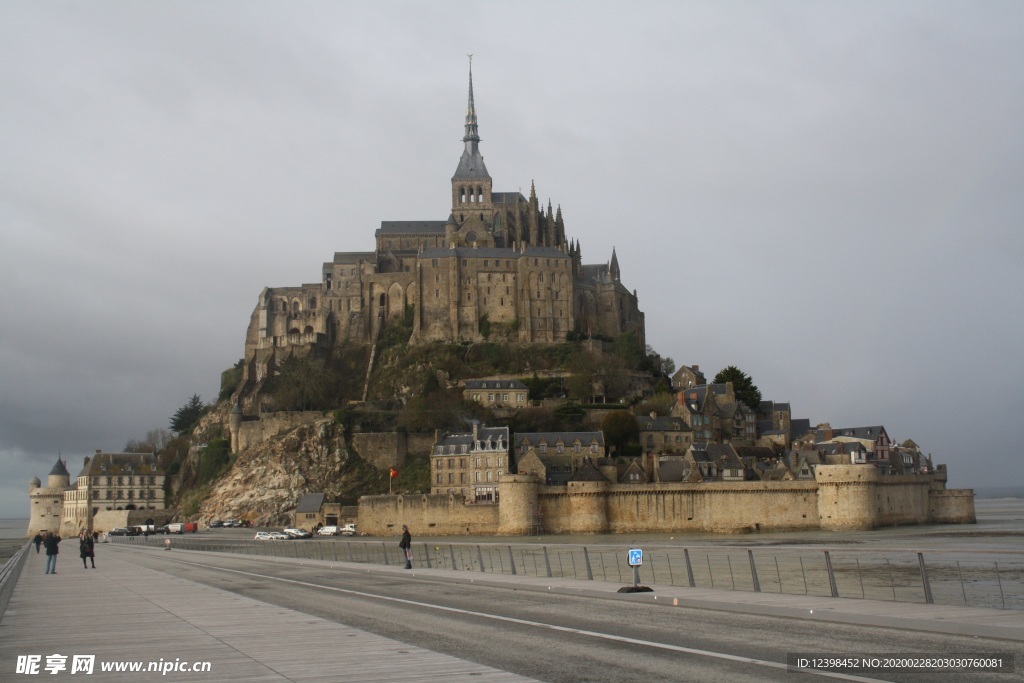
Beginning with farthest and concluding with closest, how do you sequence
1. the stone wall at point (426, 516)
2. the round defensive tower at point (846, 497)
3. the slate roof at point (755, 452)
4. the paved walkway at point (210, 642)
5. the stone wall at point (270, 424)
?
1. the stone wall at point (270, 424)
2. the slate roof at point (755, 452)
3. the stone wall at point (426, 516)
4. the round defensive tower at point (846, 497)
5. the paved walkway at point (210, 642)

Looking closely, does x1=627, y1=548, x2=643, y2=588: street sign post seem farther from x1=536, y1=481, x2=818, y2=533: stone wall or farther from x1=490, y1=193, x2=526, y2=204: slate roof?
x1=490, y1=193, x2=526, y2=204: slate roof

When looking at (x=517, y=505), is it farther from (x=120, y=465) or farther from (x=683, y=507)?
(x=120, y=465)

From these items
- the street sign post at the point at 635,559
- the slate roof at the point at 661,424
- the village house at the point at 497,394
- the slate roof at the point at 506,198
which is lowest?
the street sign post at the point at 635,559

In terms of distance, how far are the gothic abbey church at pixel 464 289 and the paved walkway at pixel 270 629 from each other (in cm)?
7139

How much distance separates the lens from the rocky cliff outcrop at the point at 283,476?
80000mm

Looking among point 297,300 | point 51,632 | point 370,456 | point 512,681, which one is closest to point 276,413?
point 370,456

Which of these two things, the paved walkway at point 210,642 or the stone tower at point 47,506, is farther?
the stone tower at point 47,506

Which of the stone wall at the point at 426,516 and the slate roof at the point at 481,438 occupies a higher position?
the slate roof at the point at 481,438

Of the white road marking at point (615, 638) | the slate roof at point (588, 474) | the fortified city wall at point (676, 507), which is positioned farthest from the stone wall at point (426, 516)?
the white road marking at point (615, 638)

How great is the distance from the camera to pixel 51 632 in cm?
1630

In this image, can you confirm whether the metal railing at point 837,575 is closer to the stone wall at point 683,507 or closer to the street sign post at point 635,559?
the street sign post at point 635,559

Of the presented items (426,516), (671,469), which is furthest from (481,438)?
(671,469)

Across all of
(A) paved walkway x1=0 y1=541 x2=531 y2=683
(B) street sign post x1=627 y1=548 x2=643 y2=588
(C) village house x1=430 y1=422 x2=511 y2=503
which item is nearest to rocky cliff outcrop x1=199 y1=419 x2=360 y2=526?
(C) village house x1=430 y1=422 x2=511 y2=503

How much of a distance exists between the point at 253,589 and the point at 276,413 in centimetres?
6457
